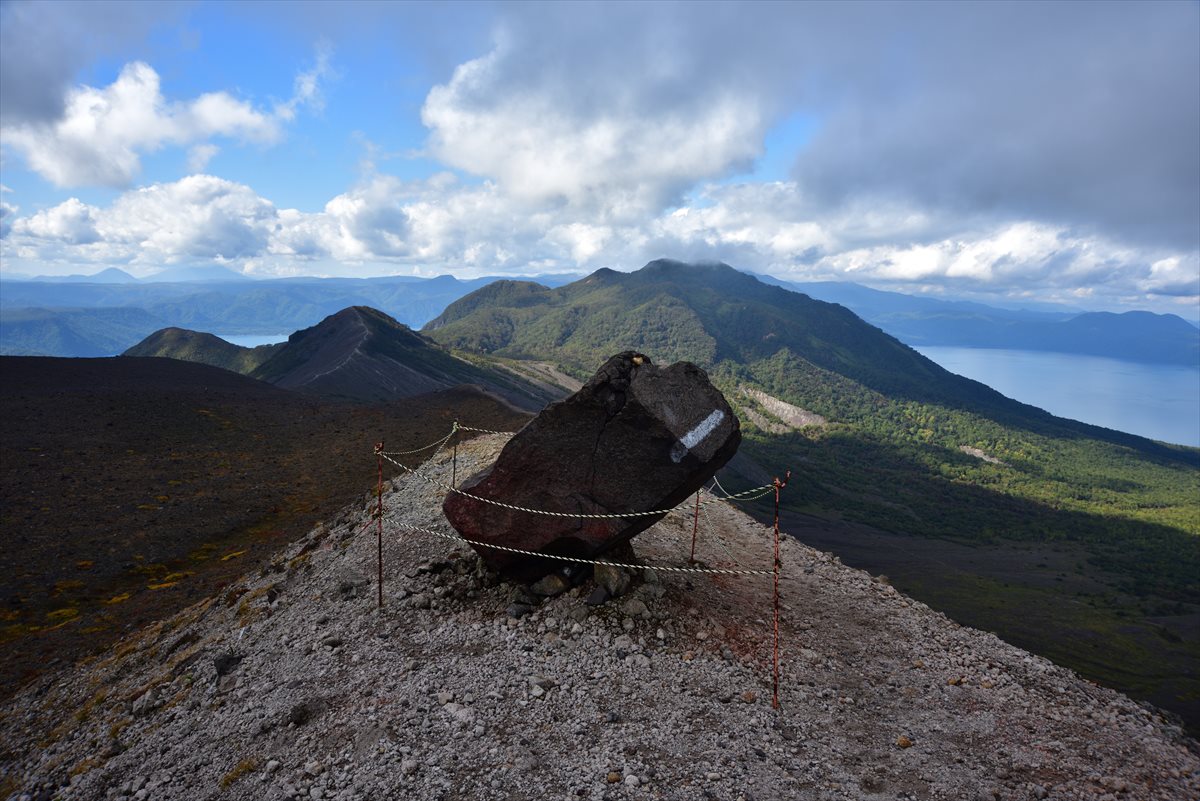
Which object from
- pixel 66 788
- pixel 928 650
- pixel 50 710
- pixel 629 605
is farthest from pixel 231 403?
pixel 928 650

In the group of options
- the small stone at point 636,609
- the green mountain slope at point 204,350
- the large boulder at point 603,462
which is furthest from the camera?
the green mountain slope at point 204,350

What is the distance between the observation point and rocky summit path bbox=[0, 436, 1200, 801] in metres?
8.21

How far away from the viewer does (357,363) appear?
94.3m

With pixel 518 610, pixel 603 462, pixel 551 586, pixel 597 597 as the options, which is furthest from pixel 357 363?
pixel 597 597

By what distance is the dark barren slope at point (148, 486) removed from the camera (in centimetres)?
1786

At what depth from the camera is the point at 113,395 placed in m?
39.3

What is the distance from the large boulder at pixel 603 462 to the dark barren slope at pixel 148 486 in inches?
477

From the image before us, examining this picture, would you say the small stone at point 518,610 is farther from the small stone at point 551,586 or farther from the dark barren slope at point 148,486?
the dark barren slope at point 148,486

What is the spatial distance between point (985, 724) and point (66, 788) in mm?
15144

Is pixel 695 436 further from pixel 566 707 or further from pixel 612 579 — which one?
pixel 566 707

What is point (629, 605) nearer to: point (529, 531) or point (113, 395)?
point (529, 531)

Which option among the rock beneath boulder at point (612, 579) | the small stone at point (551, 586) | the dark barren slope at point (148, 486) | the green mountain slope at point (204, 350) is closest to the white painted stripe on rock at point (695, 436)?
the rock beneath boulder at point (612, 579)

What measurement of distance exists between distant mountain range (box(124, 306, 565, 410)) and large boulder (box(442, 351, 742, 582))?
199ft

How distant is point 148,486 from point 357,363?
230ft
